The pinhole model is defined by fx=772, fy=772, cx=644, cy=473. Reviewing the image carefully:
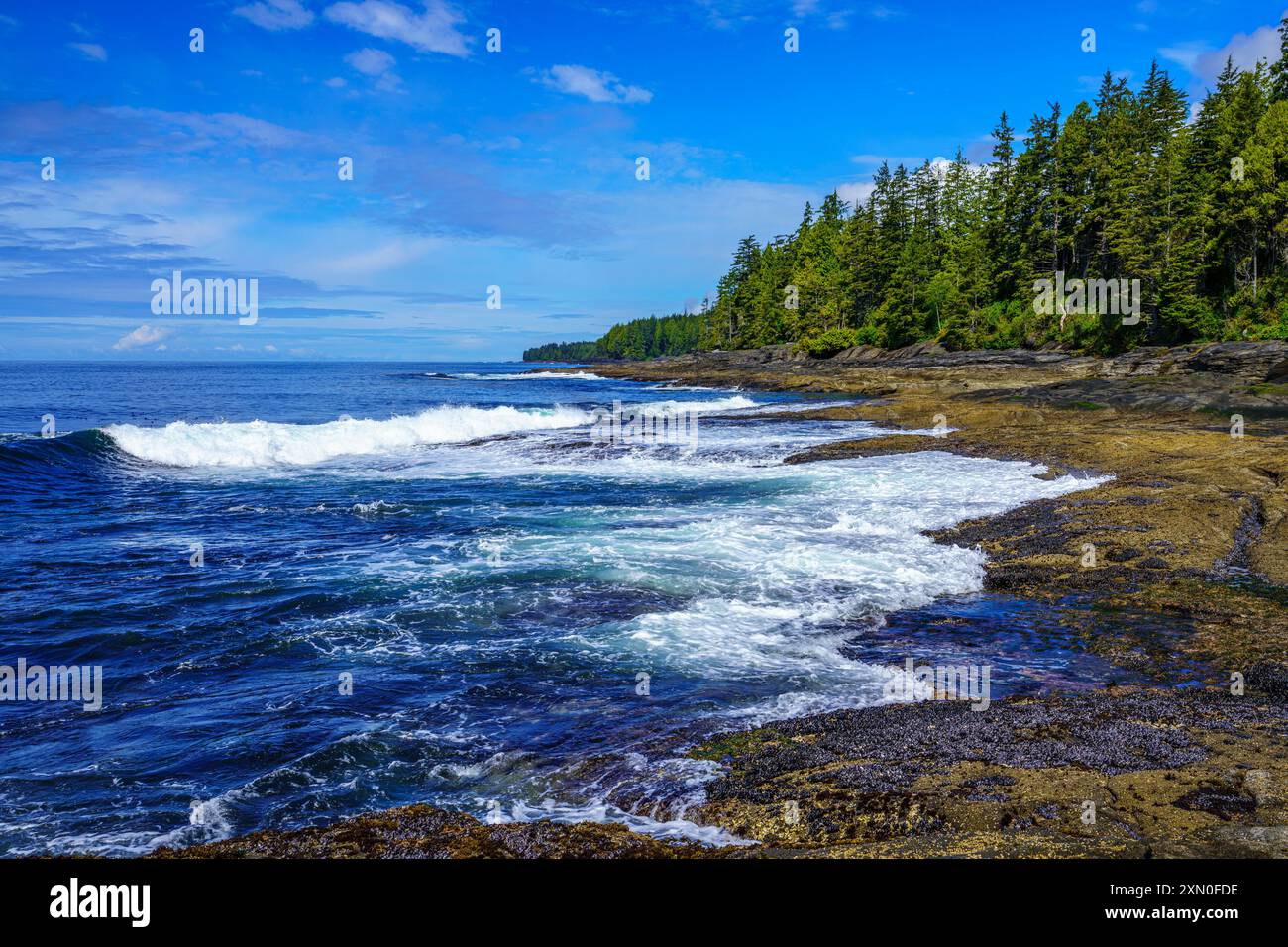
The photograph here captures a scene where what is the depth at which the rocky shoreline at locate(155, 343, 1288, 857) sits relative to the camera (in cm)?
495

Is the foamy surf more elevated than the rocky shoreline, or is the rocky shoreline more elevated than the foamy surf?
the foamy surf

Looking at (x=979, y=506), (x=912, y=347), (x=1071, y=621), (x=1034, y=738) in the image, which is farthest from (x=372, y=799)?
(x=912, y=347)

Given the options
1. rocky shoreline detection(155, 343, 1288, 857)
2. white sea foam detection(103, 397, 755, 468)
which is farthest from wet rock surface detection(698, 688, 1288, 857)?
white sea foam detection(103, 397, 755, 468)

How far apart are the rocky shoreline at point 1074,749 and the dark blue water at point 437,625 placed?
0.66 metres

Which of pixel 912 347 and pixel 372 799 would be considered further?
pixel 912 347

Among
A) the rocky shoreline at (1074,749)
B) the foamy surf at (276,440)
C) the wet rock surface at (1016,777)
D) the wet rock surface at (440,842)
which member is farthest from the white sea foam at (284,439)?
the wet rock surface at (1016,777)

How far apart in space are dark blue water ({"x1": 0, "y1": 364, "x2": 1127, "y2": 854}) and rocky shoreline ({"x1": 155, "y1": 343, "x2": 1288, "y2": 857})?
2.16 feet

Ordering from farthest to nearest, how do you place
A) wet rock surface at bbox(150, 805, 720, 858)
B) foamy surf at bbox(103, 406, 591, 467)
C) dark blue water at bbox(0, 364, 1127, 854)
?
1. foamy surf at bbox(103, 406, 591, 467)
2. dark blue water at bbox(0, 364, 1127, 854)
3. wet rock surface at bbox(150, 805, 720, 858)

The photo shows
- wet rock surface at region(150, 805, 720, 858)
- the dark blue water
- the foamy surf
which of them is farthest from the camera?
the foamy surf

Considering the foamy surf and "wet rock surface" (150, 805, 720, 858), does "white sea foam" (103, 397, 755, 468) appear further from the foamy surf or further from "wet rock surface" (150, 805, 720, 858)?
"wet rock surface" (150, 805, 720, 858)

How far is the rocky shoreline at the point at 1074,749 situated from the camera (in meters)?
4.95

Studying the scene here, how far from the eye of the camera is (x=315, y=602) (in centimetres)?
1170
